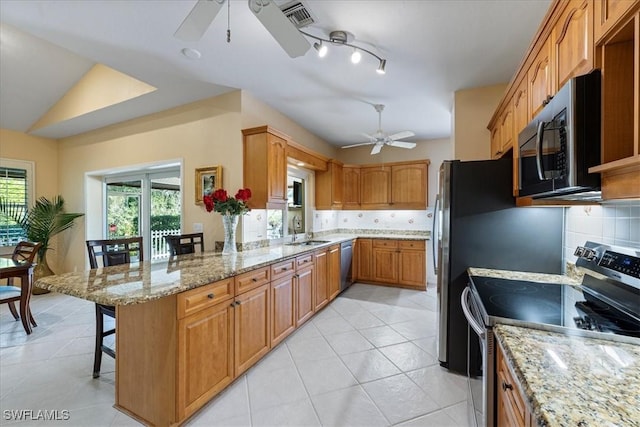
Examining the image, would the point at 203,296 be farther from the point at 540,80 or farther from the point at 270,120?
the point at 270,120

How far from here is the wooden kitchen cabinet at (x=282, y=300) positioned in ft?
8.61

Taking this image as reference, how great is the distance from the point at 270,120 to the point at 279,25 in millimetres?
2287

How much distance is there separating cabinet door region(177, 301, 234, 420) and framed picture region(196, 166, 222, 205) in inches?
69.4

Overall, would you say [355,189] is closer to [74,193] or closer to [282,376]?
[282,376]

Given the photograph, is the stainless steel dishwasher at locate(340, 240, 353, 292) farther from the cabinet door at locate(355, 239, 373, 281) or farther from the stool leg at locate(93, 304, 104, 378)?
the stool leg at locate(93, 304, 104, 378)

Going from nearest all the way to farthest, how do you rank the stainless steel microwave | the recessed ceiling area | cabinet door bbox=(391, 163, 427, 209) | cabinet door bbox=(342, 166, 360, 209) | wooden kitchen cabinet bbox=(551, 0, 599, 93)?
the stainless steel microwave, wooden kitchen cabinet bbox=(551, 0, 599, 93), the recessed ceiling area, cabinet door bbox=(391, 163, 427, 209), cabinet door bbox=(342, 166, 360, 209)

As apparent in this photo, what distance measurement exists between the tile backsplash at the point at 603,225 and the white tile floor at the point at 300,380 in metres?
1.41

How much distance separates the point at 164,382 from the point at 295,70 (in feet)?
9.31

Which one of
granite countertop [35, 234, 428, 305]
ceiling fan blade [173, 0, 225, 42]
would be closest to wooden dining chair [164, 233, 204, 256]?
granite countertop [35, 234, 428, 305]

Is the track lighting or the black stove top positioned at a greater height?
the track lighting

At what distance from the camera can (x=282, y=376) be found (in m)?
2.28

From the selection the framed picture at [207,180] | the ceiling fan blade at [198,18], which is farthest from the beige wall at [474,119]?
the framed picture at [207,180]

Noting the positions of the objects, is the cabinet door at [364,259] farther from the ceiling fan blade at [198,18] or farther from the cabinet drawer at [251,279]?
the ceiling fan blade at [198,18]

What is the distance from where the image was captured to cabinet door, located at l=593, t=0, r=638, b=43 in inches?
33.2
